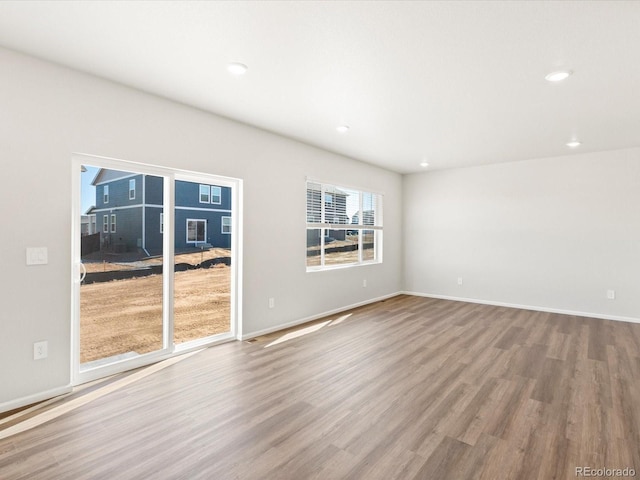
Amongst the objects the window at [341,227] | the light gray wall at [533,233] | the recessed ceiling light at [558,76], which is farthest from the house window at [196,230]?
the light gray wall at [533,233]

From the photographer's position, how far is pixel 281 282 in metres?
4.48

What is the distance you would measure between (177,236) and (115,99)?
138 cm

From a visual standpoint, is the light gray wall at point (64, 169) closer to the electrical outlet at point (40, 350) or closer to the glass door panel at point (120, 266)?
the electrical outlet at point (40, 350)

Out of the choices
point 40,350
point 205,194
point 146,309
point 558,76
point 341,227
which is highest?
point 558,76

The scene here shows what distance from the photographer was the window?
16.8 ft

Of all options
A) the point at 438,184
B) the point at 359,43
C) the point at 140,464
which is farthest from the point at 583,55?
the point at 438,184

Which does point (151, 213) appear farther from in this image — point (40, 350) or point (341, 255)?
point (341, 255)

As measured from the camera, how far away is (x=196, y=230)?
3.73m

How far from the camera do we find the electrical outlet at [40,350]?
2531mm

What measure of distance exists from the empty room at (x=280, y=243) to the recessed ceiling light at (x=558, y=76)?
18 mm

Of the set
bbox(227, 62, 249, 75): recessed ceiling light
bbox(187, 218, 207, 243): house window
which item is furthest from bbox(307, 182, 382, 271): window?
bbox(227, 62, 249, 75): recessed ceiling light

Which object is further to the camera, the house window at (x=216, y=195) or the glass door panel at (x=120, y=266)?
the house window at (x=216, y=195)

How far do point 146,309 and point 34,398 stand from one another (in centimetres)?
105

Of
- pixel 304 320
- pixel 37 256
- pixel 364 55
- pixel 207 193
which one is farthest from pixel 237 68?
pixel 304 320
